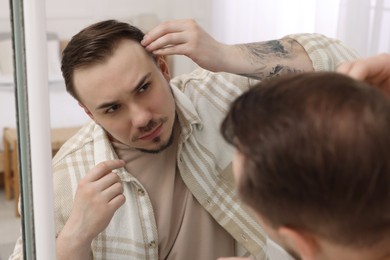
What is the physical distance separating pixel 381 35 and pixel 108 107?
1.25 m

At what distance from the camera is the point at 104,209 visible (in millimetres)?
841

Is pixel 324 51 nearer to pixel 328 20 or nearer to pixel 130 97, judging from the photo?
pixel 130 97

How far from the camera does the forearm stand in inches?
43.2

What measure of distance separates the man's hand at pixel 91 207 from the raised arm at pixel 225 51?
0.27 meters

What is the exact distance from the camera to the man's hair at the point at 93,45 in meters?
0.97

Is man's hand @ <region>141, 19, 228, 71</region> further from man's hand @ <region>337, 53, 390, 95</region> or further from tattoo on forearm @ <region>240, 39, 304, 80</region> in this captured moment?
man's hand @ <region>337, 53, 390, 95</region>

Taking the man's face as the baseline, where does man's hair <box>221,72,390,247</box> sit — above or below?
above

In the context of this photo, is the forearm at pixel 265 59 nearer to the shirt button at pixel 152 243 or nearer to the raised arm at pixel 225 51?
the raised arm at pixel 225 51

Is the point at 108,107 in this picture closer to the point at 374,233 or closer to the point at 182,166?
the point at 182,166

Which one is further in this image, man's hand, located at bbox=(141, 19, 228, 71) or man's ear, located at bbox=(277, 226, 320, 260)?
man's hand, located at bbox=(141, 19, 228, 71)

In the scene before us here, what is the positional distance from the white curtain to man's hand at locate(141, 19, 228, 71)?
3.39 feet

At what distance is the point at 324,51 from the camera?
1201 mm

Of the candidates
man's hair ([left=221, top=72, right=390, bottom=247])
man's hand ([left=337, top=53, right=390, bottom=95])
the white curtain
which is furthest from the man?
the white curtain

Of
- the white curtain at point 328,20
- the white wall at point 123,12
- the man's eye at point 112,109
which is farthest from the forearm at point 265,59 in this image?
the white wall at point 123,12
